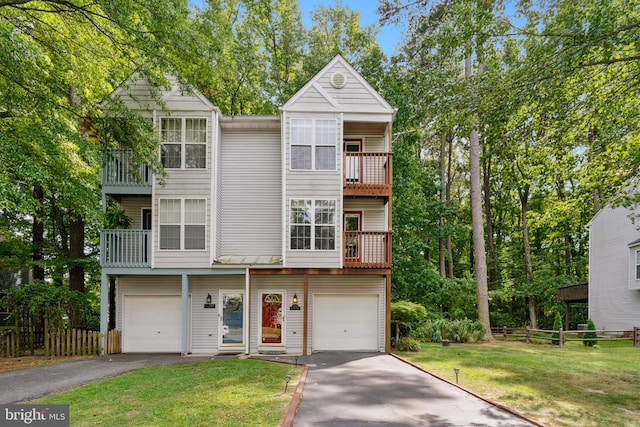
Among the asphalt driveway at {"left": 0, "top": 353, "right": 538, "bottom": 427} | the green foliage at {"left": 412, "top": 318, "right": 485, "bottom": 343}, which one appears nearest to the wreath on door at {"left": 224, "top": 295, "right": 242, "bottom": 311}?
the asphalt driveway at {"left": 0, "top": 353, "right": 538, "bottom": 427}

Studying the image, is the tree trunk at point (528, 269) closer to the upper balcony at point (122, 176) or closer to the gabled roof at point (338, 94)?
the gabled roof at point (338, 94)

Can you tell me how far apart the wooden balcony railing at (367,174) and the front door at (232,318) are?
5.35 metres

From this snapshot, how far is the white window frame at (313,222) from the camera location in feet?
41.3

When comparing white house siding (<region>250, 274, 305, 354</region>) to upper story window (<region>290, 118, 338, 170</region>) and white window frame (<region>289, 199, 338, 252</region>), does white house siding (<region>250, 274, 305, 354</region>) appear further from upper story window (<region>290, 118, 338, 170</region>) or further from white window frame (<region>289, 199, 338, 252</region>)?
upper story window (<region>290, 118, 338, 170</region>)

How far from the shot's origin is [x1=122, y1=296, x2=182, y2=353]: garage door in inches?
506

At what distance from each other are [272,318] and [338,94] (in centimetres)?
816

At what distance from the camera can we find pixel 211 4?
14.8 meters

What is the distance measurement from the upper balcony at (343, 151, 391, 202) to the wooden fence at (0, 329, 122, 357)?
938 centimetres

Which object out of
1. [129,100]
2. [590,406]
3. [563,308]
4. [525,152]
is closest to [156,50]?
[129,100]

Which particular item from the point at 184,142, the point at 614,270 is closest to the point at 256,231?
the point at 184,142

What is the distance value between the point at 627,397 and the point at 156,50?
44.0 feet

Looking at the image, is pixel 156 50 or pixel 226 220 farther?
pixel 226 220

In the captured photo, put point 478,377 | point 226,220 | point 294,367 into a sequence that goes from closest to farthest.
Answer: point 478,377
point 294,367
point 226,220

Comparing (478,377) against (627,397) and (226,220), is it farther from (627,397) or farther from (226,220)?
(226,220)
